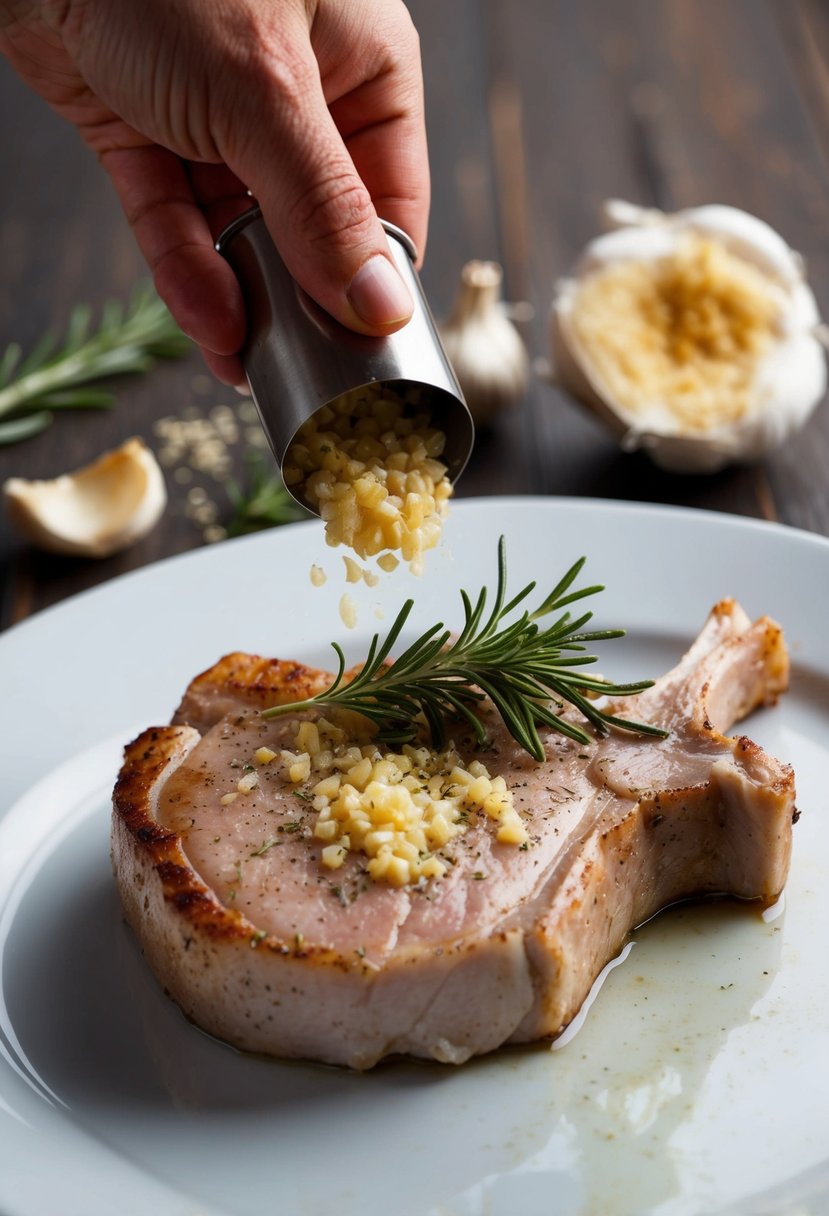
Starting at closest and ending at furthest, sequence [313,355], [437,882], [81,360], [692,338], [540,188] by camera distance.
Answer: [437,882] < [313,355] < [692,338] < [81,360] < [540,188]

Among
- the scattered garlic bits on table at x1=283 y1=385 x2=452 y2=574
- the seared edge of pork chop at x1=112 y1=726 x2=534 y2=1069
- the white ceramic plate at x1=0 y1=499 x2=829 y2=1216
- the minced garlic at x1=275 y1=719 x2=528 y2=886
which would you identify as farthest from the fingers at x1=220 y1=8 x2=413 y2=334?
the white ceramic plate at x1=0 y1=499 x2=829 y2=1216

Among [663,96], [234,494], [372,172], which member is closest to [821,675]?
[372,172]

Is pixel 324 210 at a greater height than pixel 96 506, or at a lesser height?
greater

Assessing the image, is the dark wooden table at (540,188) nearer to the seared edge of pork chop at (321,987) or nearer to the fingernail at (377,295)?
the seared edge of pork chop at (321,987)

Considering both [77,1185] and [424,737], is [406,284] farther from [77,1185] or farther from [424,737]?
[77,1185]

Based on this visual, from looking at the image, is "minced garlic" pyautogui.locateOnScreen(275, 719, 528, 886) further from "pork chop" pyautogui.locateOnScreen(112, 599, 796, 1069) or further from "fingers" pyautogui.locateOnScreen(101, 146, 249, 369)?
"fingers" pyautogui.locateOnScreen(101, 146, 249, 369)

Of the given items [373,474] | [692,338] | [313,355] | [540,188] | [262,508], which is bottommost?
[262,508]

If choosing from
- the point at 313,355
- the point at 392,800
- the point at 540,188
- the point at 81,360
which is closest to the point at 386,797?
the point at 392,800

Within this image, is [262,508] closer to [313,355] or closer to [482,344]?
[482,344]
